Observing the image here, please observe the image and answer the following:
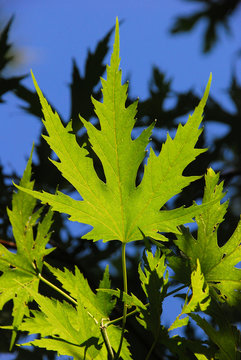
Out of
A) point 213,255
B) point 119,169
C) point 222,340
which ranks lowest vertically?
point 222,340

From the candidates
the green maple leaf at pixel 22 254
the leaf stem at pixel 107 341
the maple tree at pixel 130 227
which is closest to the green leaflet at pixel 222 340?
the maple tree at pixel 130 227

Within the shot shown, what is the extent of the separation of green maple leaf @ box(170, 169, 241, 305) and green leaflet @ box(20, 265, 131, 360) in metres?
0.13

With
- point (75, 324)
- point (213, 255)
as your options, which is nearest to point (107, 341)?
point (75, 324)

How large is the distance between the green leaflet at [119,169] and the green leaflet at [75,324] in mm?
93

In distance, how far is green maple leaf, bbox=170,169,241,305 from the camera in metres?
0.62

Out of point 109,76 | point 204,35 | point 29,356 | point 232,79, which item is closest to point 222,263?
point 109,76

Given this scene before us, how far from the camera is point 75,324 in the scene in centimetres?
62

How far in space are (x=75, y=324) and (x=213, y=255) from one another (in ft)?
0.78

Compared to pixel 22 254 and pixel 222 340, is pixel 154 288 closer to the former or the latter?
pixel 222 340

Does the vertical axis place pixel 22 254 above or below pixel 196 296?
above

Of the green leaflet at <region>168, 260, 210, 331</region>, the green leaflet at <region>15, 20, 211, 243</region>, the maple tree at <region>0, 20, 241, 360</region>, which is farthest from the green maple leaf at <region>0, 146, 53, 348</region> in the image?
the green leaflet at <region>168, 260, 210, 331</region>

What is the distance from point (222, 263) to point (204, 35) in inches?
128

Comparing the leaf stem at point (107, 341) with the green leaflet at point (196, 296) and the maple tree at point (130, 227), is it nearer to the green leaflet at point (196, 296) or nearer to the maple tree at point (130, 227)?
the maple tree at point (130, 227)

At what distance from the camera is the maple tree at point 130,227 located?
54 centimetres
